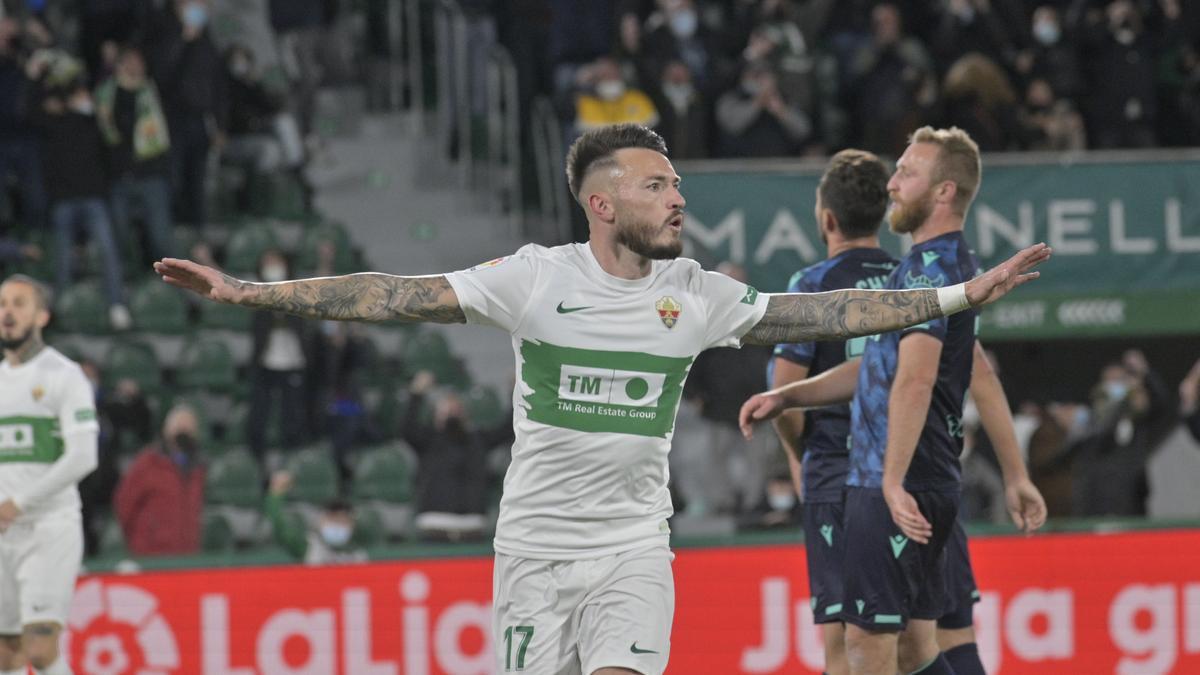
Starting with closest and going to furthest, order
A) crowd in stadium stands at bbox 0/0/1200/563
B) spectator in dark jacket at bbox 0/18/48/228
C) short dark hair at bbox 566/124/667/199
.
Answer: short dark hair at bbox 566/124/667/199 < crowd in stadium stands at bbox 0/0/1200/563 < spectator in dark jacket at bbox 0/18/48/228

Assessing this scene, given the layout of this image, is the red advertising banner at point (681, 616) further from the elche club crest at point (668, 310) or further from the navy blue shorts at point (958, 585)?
the elche club crest at point (668, 310)

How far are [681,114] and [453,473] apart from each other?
4136 mm

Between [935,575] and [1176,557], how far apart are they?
183 inches

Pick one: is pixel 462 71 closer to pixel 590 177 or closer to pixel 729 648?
pixel 729 648

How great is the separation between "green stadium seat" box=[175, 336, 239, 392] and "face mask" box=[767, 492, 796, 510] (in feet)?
15.4

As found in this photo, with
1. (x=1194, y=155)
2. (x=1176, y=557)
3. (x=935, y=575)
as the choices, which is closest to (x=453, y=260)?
(x=1194, y=155)

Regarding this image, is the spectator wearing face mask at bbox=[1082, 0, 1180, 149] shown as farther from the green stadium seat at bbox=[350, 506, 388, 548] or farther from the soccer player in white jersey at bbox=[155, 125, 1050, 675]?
the soccer player in white jersey at bbox=[155, 125, 1050, 675]

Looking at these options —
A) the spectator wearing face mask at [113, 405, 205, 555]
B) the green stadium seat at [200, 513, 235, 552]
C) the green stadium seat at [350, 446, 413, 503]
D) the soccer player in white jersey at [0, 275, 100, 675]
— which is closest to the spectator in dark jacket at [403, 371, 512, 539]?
the green stadium seat at [350, 446, 413, 503]

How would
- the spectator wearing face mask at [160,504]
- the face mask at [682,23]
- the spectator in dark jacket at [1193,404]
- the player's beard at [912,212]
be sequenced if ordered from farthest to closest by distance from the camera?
the face mask at [682,23], the spectator in dark jacket at [1193,404], the spectator wearing face mask at [160,504], the player's beard at [912,212]

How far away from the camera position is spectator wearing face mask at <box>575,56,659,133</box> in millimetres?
15453

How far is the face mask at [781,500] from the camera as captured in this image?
43.9ft

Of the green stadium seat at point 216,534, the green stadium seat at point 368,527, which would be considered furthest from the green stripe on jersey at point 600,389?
the green stadium seat at point 216,534

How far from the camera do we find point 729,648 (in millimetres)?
10812

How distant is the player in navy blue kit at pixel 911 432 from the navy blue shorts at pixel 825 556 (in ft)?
0.80
